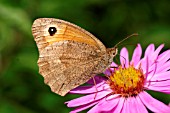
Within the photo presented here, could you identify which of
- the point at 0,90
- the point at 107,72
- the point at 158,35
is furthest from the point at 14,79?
the point at 158,35

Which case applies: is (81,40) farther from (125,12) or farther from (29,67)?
(125,12)

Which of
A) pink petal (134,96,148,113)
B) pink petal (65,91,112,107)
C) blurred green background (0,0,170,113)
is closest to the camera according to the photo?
pink petal (134,96,148,113)

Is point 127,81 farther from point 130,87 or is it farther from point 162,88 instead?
point 162,88

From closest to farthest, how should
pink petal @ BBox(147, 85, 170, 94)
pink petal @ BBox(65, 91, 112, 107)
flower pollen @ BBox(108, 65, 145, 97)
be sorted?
pink petal @ BBox(147, 85, 170, 94) → pink petal @ BBox(65, 91, 112, 107) → flower pollen @ BBox(108, 65, 145, 97)

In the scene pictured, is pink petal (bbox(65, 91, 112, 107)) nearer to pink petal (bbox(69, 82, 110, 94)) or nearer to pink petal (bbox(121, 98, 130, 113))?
pink petal (bbox(69, 82, 110, 94))

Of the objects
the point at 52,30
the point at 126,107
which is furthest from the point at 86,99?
the point at 52,30

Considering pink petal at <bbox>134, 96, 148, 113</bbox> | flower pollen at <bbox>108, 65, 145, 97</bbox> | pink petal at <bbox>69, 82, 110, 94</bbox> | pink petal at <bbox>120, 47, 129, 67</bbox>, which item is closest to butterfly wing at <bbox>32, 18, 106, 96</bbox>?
pink petal at <bbox>69, 82, 110, 94</bbox>

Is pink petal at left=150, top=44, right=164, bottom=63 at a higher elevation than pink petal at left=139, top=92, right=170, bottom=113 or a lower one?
higher
